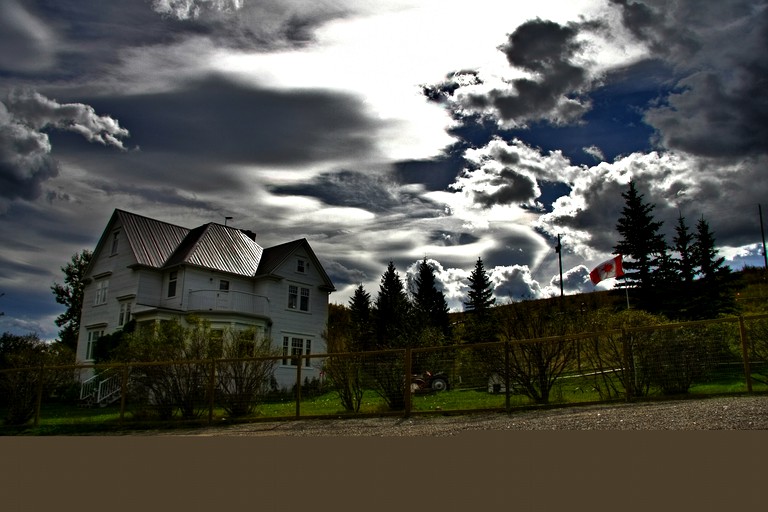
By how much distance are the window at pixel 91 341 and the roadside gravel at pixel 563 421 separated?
22.8 m

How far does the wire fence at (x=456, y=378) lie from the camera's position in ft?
41.2

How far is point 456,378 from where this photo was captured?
1420cm

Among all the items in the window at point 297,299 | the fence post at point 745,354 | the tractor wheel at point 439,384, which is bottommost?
the tractor wheel at point 439,384

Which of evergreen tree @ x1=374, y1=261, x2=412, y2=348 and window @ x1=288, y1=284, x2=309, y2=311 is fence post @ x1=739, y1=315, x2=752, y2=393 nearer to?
window @ x1=288, y1=284, x2=309, y2=311

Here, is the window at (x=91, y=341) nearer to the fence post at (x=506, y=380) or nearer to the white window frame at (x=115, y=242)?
the white window frame at (x=115, y=242)

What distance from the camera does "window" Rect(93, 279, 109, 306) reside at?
35.1 m

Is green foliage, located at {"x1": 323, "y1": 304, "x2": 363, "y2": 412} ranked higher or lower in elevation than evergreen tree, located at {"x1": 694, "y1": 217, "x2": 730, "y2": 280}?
lower

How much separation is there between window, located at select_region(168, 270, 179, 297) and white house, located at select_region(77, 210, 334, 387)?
6cm

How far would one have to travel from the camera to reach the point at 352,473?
697cm

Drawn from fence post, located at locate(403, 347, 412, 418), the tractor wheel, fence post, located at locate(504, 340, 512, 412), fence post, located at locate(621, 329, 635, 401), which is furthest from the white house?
fence post, located at locate(621, 329, 635, 401)

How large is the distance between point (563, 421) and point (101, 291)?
32156mm

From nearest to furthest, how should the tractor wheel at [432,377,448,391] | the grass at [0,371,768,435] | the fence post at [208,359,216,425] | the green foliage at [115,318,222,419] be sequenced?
the grass at [0,371,768,435]
the tractor wheel at [432,377,448,391]
the fence post at [208,359,216,425]
the green foliage at [115,318,222,419]

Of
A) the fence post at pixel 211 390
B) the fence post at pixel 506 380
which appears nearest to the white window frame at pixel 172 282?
the fence post at pixel 211 390

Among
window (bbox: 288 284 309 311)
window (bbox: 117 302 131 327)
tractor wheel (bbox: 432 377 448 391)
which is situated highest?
window (bbox: 288 284 309 311)
